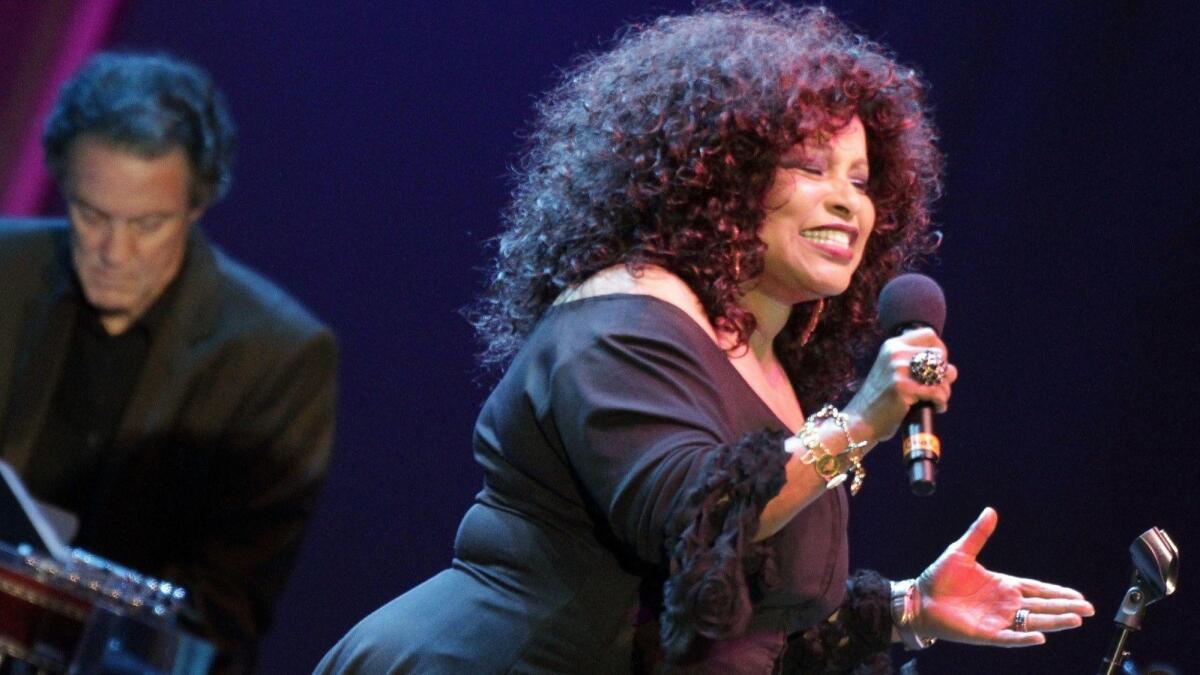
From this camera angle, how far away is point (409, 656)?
7.95 ft

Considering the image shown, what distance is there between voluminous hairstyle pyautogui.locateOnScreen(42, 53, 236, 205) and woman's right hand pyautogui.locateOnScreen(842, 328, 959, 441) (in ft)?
3.62

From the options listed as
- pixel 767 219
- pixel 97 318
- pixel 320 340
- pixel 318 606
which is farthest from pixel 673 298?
pixel 318 606

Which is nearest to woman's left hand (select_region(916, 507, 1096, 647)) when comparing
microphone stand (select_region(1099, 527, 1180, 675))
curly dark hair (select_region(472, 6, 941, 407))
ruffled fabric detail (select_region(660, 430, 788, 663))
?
microphone stand (select_region(1099, 527, 1180, 675))

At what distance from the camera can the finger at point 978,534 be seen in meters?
2.79

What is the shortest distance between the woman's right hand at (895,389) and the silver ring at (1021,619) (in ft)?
2.68

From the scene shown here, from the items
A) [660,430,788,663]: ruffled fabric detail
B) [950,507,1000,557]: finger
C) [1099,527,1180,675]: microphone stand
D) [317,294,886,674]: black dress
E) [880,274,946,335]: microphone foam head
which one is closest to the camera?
[660,430,788,663]: ruffled fabric detail

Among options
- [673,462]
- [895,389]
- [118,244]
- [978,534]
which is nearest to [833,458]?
[895,389]

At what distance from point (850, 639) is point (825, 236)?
2.47 ft

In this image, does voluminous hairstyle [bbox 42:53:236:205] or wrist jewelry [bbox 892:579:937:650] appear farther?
wrist jewelry [bbox 892:579:937:650]

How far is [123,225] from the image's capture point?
2.52 m

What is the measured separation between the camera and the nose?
8.13ft

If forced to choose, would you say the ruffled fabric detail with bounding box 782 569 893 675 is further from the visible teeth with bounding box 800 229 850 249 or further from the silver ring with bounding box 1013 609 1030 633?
the visible teeth with bounding box 800 229 850 249

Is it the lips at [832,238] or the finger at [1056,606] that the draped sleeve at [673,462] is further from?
the finger at [1056,606]

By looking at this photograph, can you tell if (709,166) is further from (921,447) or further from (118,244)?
(118,244)
